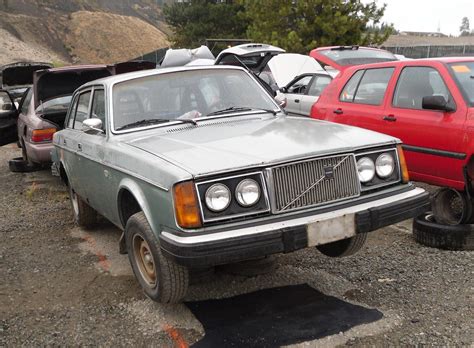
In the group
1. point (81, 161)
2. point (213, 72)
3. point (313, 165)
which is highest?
point (213, 72)

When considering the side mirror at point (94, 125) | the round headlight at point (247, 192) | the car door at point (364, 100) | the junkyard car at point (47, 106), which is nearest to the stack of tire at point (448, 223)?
the car door at point (364, 100)

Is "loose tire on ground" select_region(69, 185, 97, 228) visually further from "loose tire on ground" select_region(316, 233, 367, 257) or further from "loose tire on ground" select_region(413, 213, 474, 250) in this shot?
"loose tire on ground" select_region(413, 213, 474, 250)

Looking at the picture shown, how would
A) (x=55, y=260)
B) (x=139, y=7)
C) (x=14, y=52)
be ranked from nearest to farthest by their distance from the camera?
(x=55, y=260)
(x=14, y=52)
(x=139, y=7)

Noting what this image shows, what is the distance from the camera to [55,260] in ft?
15.7

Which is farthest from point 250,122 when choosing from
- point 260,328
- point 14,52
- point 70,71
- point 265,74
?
point 14,52

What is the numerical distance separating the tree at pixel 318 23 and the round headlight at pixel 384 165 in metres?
16.0

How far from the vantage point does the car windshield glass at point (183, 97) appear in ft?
13.8

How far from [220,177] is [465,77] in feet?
10.7

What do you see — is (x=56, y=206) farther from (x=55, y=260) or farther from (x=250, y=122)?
(x=250, y=122)

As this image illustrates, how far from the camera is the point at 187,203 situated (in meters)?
2.97

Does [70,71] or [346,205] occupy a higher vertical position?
[70,71]

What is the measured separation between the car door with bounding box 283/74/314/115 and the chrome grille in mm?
5895

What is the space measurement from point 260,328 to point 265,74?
794 cm

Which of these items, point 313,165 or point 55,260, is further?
point 55,260
